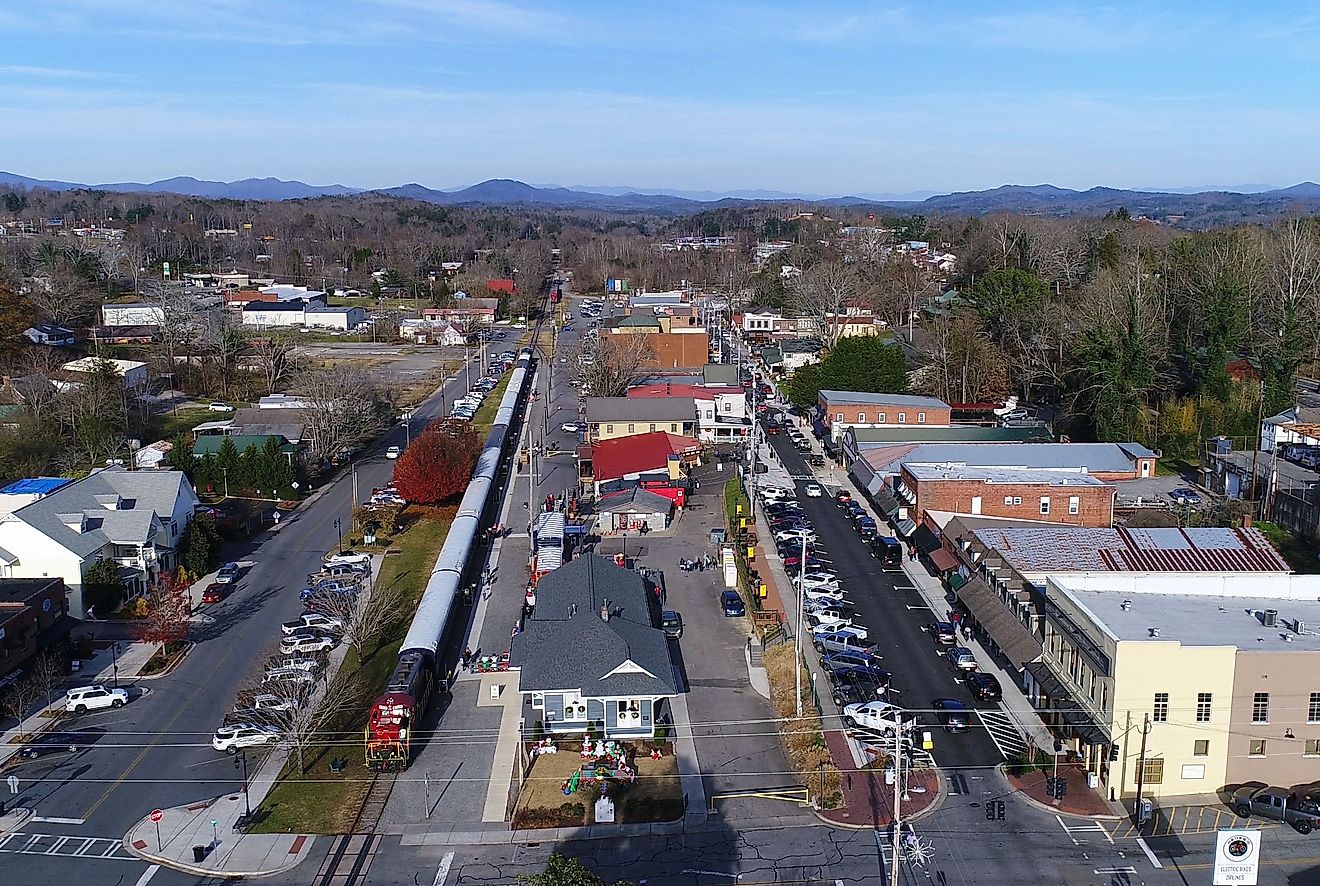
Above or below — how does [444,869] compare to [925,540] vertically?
below

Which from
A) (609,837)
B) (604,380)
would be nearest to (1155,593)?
(609,837)

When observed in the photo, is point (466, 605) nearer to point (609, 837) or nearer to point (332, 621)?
point (332, 621)

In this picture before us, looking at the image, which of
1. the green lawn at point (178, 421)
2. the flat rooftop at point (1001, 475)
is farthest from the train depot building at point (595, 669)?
the green lawn at point (178, 421)

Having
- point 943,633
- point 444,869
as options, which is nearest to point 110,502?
point 444,869

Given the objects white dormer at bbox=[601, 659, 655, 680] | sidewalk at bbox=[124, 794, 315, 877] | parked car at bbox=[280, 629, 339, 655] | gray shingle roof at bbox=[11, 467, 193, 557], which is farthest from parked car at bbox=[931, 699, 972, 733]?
gray shingle roof at bbox=[11, 467, 193, 557]

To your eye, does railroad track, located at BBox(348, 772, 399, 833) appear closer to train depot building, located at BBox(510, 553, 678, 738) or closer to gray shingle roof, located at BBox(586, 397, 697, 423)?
train depot building, located at BBox(510, 553, 678, 738)

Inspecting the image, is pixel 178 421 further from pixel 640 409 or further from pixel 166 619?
pixel 166 619

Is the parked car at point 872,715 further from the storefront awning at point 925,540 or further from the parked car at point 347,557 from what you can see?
the parked car at point 347,557
